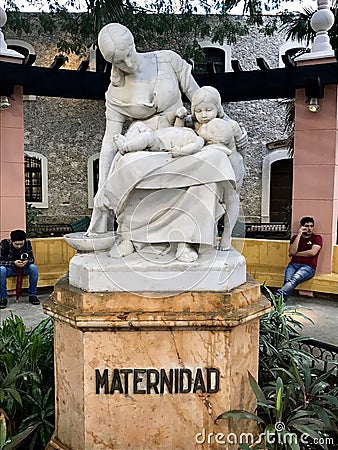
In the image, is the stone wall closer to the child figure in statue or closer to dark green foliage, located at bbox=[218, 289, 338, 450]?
dark green foliage, located at bbox=[218, 289, 338, 450]

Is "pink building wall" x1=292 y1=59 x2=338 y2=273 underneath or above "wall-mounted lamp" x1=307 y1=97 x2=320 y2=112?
underneath

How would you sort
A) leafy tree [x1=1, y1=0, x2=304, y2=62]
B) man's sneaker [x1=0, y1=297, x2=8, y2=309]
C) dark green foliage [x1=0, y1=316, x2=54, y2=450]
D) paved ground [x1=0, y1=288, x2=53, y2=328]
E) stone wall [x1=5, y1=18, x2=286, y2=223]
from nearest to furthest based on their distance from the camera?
dark green foliage [x1=0, y1=316, x2=54, y2=450] < paved ground [x1=0, y1=288, x2=53, y2=328] < man's sneaker [x1=0, y1=297, x2=8, y2=309] < leafy tree [x1=1, y1=0, x2=304, y2=62] < stone wall [x1=5, y1=18, x2=286, y2=223]

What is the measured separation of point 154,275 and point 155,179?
1.39 feet

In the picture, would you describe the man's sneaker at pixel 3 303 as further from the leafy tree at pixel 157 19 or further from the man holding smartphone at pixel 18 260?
the leafy tree at pixel 157 19

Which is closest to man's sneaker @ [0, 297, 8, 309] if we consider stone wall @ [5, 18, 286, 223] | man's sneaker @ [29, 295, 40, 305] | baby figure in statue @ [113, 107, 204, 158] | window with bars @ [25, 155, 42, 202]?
man's sneaker @ [29, 295, 40, 305]

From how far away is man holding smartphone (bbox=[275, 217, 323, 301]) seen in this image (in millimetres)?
5340

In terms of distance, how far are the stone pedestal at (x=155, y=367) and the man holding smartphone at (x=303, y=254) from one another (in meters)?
3.26

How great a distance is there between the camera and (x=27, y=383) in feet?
9.31

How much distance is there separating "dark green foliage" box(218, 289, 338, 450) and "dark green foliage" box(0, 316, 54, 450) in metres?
1.00

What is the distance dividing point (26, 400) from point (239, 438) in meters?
1.18

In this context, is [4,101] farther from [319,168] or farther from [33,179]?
[33,179]

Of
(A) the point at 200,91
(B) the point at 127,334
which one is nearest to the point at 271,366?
(B) the point at 127,334

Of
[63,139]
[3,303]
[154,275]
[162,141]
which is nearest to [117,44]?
[162,141]

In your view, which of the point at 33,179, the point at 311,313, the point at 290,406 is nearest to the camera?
the point at 290,406
